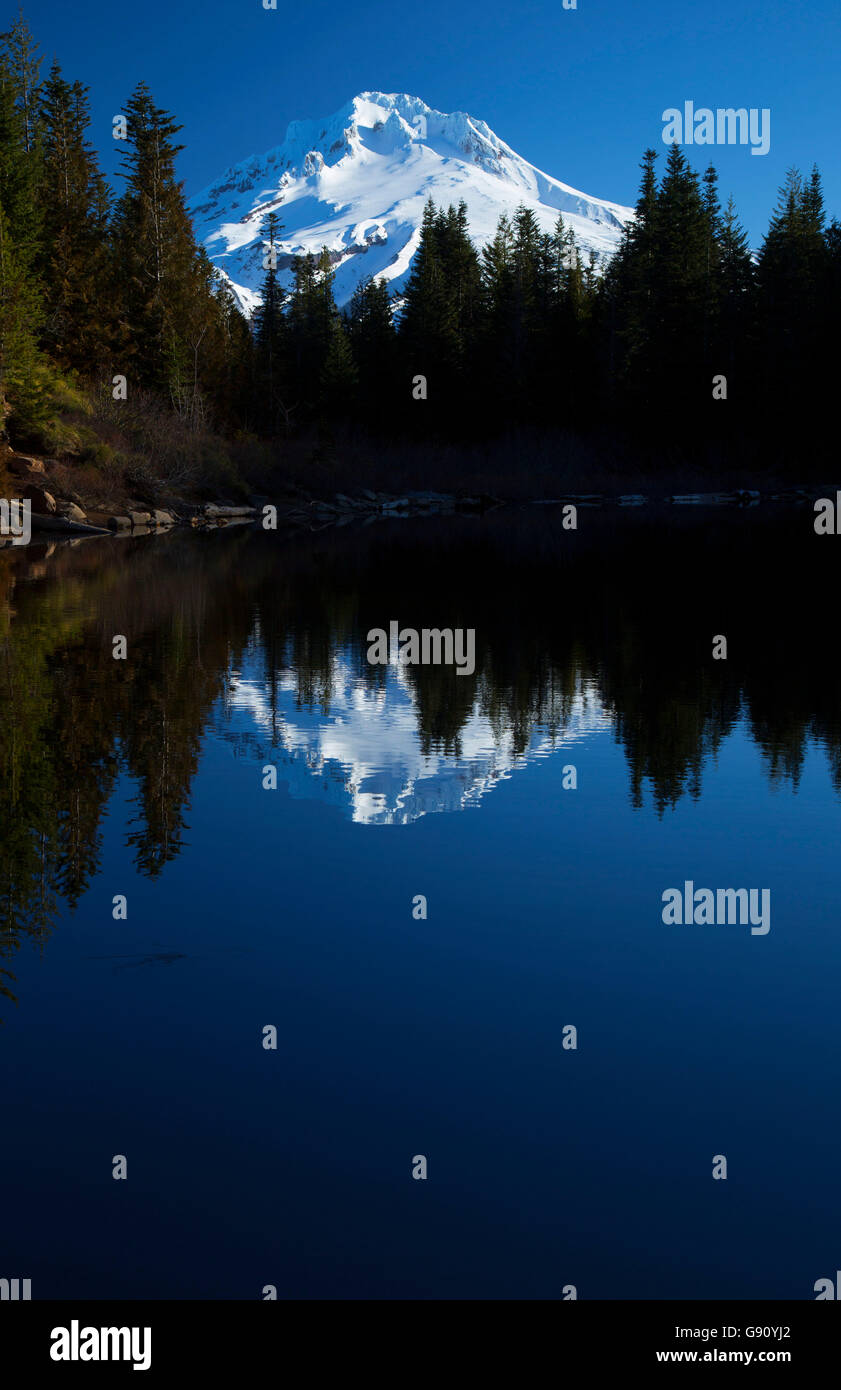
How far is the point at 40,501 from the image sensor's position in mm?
40594

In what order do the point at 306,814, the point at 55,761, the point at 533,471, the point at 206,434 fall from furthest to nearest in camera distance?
the point at 533,471, the point at 206,434, the point at 55,761, the point at 306,814

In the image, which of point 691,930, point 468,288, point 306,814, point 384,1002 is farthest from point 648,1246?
point 468,288

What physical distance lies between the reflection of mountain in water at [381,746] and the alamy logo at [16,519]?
24.7 m

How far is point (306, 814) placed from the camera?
976cm

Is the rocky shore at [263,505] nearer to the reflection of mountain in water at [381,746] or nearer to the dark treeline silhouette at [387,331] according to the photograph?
the dark treeline silhouette at [387,331]

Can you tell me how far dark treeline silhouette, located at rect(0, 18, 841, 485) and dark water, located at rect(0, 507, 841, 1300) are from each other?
114 feet

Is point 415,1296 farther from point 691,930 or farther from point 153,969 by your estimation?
point 691,930

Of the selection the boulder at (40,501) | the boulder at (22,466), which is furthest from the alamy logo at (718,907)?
the boulder at (22,466)

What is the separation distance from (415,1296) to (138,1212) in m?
1.03

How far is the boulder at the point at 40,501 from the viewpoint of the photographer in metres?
40.5
